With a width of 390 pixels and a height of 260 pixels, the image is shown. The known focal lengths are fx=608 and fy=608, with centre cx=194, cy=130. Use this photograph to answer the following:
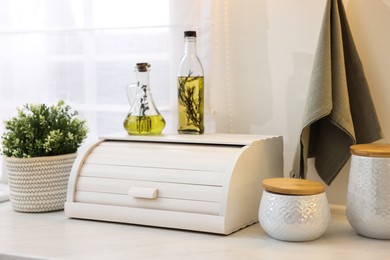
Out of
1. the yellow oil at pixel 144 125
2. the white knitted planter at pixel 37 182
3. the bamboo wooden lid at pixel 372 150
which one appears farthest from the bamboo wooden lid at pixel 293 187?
the white knitted planter at pixel 37 182

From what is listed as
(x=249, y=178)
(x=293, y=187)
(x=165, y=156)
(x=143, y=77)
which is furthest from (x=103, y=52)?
(x=293, y=187)

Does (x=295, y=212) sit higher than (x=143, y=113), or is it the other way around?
(x=143, y=113)

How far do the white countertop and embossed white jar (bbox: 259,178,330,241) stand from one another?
0.08 ft

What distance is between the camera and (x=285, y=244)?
1294mm

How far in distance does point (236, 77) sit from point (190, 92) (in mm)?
170

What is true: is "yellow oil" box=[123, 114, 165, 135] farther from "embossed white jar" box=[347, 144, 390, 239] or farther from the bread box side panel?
"embossed white jar" box=[347, 144, 390, 239]

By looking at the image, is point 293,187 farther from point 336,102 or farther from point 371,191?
point 336,102

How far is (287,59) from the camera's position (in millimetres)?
1638

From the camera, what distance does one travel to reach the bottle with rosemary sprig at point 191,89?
1605mm

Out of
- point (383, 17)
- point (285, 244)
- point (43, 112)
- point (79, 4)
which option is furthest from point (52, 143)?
point (383, 17)

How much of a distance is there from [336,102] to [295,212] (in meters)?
0.35

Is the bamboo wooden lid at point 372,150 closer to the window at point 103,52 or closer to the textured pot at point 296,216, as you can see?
the textured pot at point 296,216

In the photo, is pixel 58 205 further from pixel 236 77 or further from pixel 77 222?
pixel 236 77

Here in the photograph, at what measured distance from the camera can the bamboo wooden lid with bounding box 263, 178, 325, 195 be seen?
1287 mm
